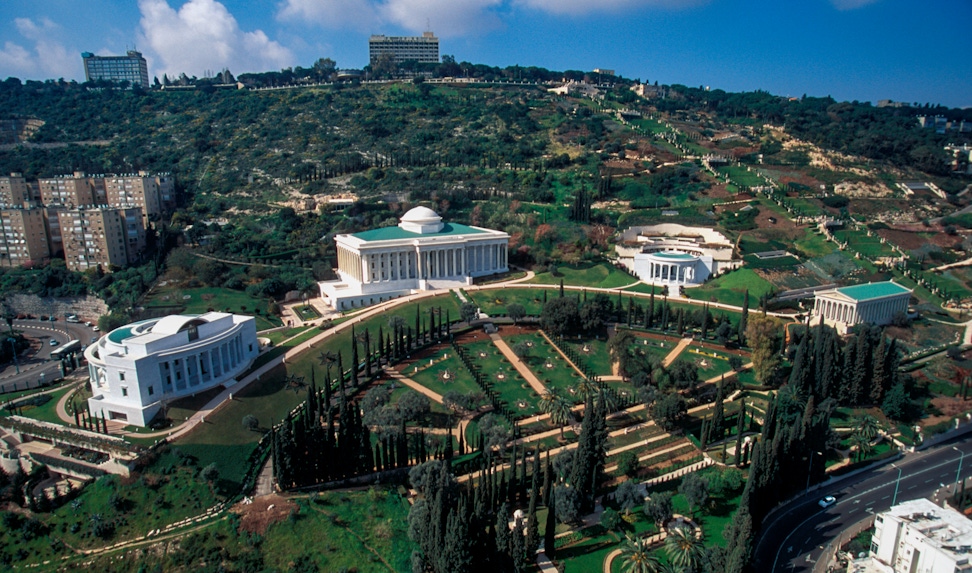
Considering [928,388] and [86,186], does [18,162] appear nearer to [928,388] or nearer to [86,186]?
[86,186]

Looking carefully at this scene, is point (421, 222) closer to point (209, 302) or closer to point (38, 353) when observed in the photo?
point (209, 302)

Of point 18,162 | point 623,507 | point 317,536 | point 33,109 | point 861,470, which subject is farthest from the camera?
point 33,109

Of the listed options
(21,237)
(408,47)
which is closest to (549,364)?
(21,237)

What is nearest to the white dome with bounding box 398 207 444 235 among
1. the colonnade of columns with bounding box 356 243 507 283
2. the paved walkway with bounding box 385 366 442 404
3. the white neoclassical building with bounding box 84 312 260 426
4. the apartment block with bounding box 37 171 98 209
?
the colonnade of columns with bounding box 356 243 507 283

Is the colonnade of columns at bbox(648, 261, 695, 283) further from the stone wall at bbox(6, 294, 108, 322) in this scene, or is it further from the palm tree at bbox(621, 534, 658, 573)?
the stone wall at bbox(6, 294, 108, 322)

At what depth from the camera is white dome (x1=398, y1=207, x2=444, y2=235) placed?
7869 centimetres

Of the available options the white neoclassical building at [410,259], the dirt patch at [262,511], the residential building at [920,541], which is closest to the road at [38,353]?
the white neoclassical building at [410,259]

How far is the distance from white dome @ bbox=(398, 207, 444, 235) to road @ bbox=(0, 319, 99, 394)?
37.6 m

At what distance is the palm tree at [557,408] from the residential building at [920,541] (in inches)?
792

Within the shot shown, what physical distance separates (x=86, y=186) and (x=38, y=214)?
1472 centimetres

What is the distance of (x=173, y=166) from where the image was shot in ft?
389

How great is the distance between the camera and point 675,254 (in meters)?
77.4

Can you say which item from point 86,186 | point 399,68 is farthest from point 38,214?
point 399,68

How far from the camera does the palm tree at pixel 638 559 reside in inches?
1284
